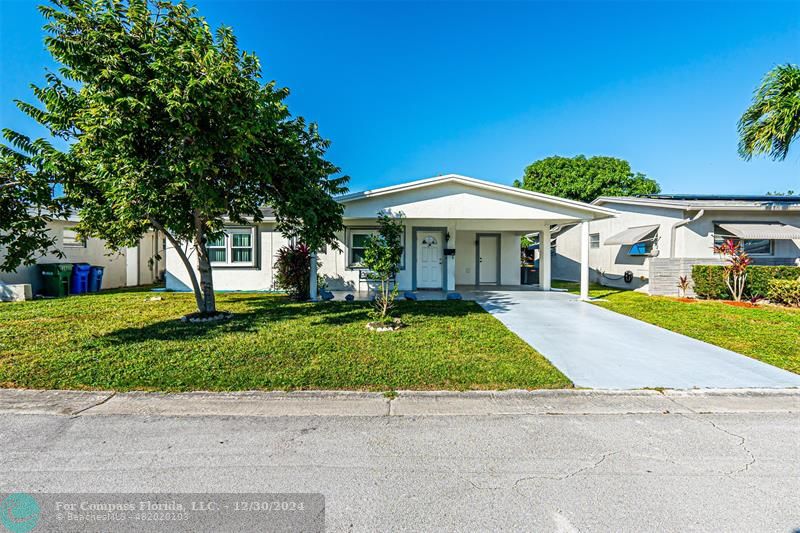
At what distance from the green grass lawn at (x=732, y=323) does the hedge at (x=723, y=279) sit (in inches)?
39.0

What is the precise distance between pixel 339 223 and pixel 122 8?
506 centimetres

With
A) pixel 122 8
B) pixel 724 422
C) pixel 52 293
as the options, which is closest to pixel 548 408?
pixel 724 422

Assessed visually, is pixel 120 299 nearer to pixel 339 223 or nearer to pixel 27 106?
pixel 27 106

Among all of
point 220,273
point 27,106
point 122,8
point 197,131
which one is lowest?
point 220,273

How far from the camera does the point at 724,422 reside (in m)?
3.46

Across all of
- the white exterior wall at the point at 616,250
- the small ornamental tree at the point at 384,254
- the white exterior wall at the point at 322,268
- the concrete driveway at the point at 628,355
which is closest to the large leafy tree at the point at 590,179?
the white exterior wall at the point at 616,250

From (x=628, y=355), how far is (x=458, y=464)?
13.6 feet

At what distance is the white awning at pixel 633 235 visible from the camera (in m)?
13.8

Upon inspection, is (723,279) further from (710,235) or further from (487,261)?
(487,261)

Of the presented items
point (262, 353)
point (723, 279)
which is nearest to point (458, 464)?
point (262, 353)

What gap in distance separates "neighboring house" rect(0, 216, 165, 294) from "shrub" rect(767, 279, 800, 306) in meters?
18.5

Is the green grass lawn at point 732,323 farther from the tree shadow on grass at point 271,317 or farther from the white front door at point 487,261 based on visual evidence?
the white front door at point 487,261

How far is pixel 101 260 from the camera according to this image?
14641 millimetres

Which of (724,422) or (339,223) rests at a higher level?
(339,223)
